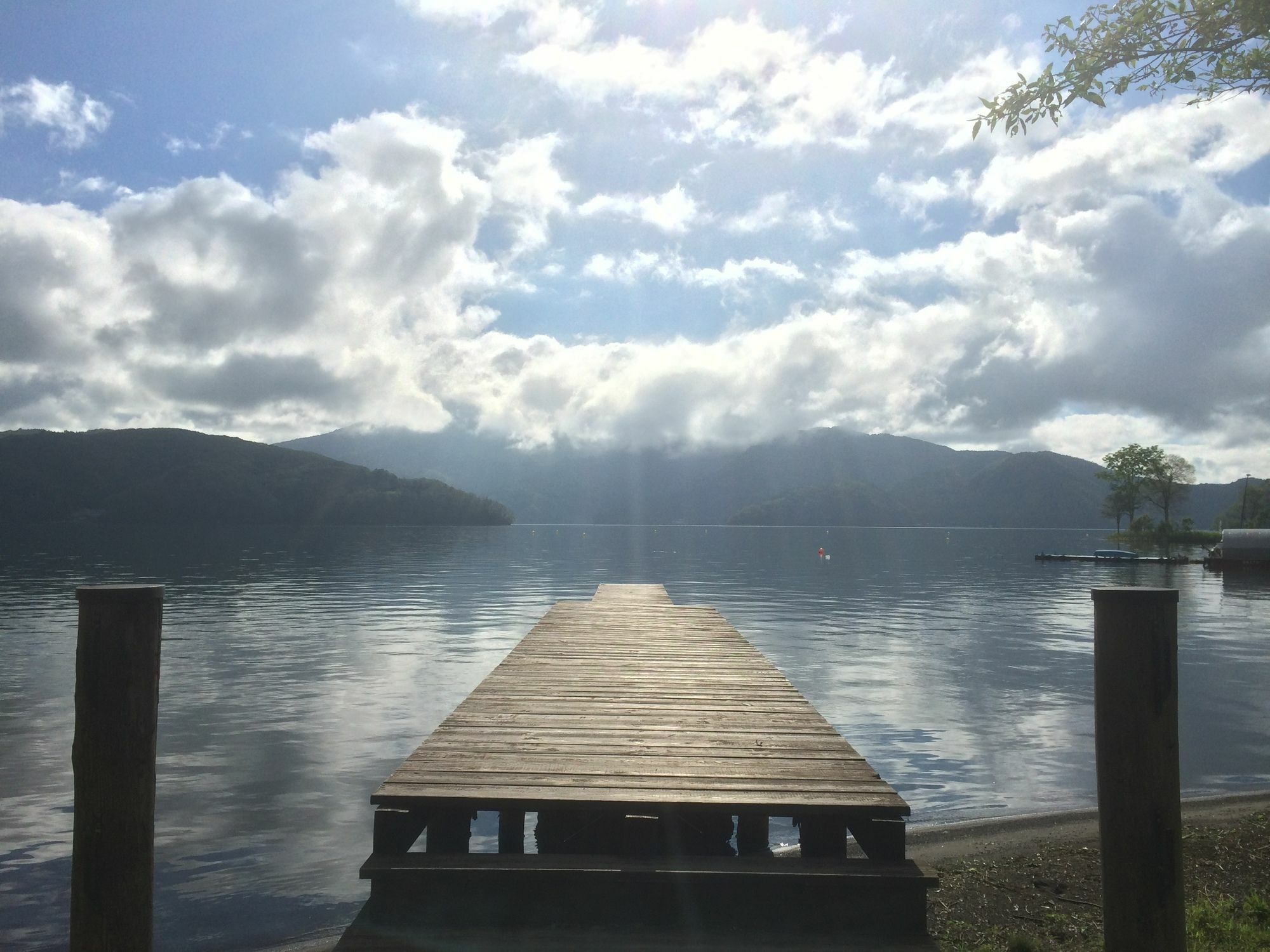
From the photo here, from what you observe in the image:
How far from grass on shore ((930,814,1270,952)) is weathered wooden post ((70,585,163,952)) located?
644 centimetres

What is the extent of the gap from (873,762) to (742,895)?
416 inches

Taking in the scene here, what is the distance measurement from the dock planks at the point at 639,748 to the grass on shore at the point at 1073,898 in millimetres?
2062

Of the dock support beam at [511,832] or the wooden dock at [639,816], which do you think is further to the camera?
the dock support beam at [511,832]

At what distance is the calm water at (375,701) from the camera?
10305 mm

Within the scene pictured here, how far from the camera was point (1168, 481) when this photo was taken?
409ft

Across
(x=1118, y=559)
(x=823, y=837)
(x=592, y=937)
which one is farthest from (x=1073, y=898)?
(x=1118, y=559)

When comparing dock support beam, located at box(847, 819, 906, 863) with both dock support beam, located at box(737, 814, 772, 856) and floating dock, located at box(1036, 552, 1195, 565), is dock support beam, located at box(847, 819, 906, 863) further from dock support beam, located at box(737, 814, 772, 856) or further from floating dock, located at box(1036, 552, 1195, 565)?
floating dock, located at box(1036, 552, 1195, 565)

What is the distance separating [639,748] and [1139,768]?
14.6ft

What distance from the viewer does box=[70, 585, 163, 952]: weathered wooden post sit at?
4.53m

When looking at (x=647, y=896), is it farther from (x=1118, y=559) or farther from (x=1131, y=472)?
(x=1131, y=472)

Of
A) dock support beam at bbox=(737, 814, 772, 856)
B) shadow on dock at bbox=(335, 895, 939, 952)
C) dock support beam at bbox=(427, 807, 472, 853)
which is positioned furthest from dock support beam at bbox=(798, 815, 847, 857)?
dock support beam at bbox=(427, 807, 472, 853)

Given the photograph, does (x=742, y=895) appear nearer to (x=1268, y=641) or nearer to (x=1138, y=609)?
(x=1138, y=609)

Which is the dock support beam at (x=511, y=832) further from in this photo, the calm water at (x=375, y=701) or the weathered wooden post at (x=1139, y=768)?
the weathered wooden post at (x=1139, y=768)

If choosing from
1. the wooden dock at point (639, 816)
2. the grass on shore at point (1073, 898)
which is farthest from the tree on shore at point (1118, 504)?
the wooden dock at point (639, 816)
